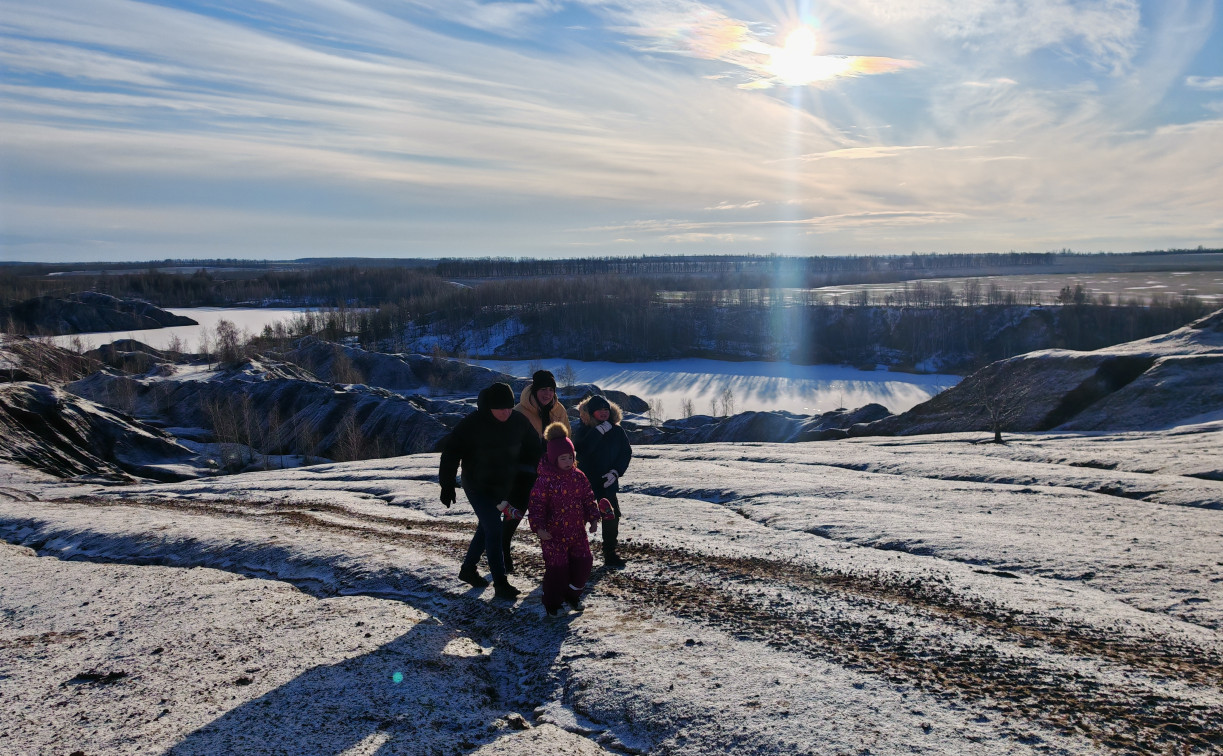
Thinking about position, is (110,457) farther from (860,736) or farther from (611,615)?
(860,736)

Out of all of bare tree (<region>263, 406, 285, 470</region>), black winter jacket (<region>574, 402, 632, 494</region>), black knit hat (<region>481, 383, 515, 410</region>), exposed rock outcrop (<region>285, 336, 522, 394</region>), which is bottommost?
bare tree (<region>263, 406, 285, 470</region>)

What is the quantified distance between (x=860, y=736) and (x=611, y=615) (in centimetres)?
319

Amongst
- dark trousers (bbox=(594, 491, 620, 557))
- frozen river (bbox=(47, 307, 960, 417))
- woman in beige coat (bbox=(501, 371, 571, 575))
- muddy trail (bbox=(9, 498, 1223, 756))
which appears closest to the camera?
muddy trail (bbox=(9, 498, 1223, 756))

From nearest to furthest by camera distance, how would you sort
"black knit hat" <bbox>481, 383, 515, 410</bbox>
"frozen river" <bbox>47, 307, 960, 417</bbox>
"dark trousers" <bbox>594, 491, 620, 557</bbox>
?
"black knit hat" <bbox>481, 383, 515, 410</bbox> < "dark trousers" <bbox>594, 491, 620, 557</bbox> < "frozen river" <bbox>47, 307, 960, 417</bbox>

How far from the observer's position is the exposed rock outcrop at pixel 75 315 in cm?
9306

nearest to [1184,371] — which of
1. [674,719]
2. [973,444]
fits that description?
[973,444]

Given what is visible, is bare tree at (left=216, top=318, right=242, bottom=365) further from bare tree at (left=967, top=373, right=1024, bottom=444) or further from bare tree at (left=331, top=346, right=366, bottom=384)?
bare tree at (left=967, top=373, right=1024, bottom=444)

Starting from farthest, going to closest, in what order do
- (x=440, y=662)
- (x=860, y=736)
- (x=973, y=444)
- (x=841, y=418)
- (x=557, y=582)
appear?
1. (x=841, y=418)
2. (x=973, y=444)
3. (x=557, y=582)
4. (x=440, y=662)
5. (x=860, y=736)

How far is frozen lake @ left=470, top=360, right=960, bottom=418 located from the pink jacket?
52518 millimetres

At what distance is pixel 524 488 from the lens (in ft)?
29.8

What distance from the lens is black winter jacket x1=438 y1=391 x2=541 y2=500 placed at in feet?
28.0

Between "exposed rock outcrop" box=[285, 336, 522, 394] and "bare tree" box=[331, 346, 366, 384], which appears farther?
"exposed rock outcrop" box=[285, 336, 522, 394]

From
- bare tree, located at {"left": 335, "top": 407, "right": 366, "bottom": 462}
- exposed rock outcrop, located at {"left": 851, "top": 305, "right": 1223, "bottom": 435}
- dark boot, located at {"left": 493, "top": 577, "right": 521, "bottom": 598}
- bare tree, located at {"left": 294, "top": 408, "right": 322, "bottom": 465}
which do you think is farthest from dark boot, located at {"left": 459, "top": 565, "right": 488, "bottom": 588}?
bare tree, located at {"left": 294, "top": 408, "right": 322, "bottom": 465}

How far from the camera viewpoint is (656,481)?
17188 millimetres
